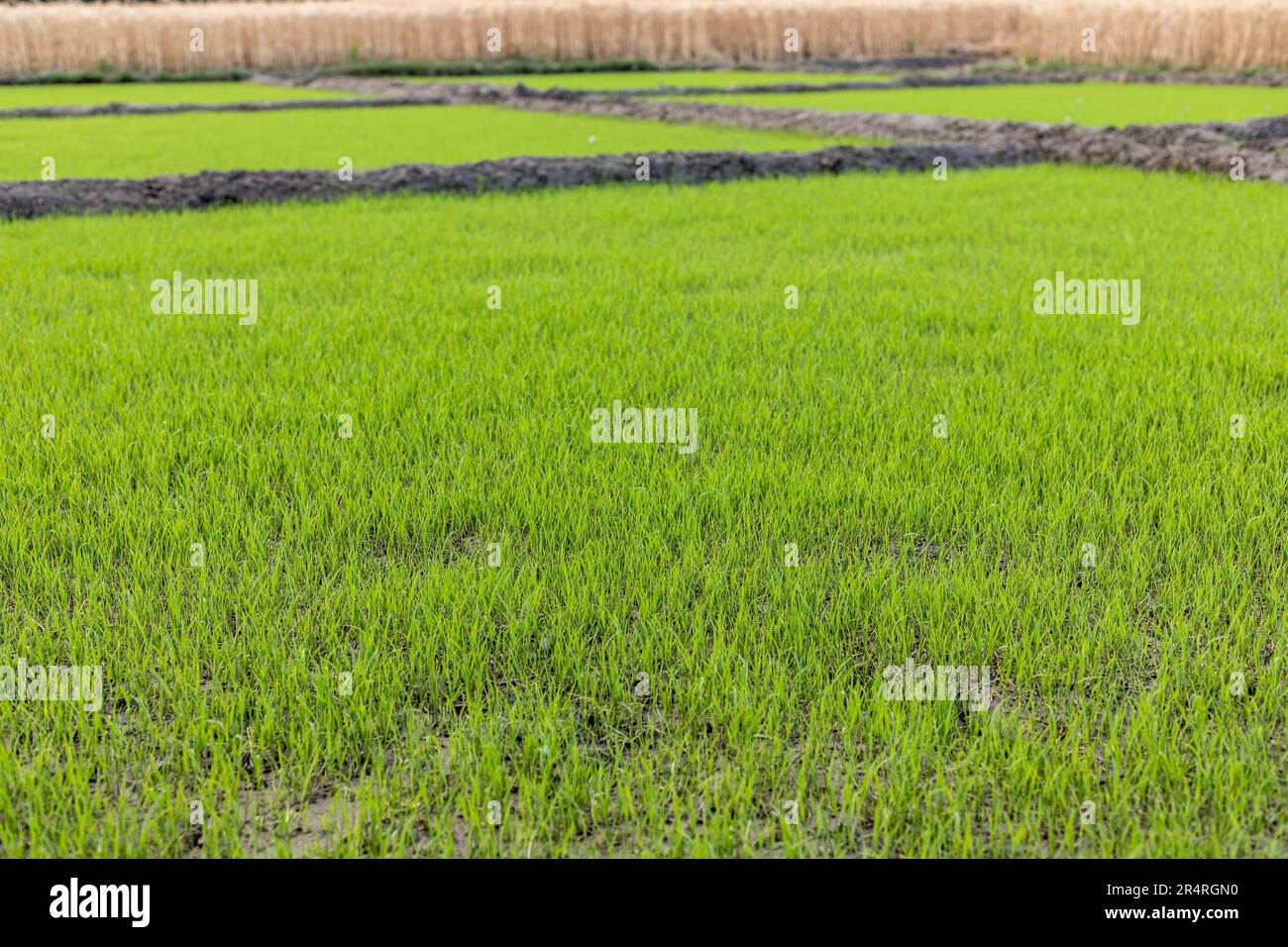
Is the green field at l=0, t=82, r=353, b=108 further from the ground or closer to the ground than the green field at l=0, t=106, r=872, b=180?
further from the ground

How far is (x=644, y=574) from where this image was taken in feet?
10.1

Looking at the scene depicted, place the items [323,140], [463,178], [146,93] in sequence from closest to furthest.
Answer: [463,178] → [323,140] → [146,93]

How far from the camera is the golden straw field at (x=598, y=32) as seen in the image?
2470 centimetres

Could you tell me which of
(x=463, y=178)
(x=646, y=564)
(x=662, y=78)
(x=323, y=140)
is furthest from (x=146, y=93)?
(x=646, y=564)

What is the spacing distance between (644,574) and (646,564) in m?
0.06

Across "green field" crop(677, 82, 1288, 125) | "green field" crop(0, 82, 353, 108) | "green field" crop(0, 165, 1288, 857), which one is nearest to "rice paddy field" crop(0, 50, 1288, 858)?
"green field" crop(0, 165, 1288, 857)

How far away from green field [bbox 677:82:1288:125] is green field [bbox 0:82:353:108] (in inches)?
375

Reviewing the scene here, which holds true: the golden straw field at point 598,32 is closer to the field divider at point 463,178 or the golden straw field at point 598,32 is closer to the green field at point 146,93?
the green field at point 146,93

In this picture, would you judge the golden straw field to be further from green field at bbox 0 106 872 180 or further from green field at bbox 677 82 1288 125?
green field at bbox 0 106 872 180

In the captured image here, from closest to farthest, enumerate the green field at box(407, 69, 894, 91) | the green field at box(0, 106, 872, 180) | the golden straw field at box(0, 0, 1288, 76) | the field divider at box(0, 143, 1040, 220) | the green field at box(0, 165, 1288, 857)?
the green field at box(0, 165, 1288, 857)
the field divider at box(0, 143, 1040, 220)
the green field at box(0, 106, 872, 180)
the golden straw field at box(0, 0, 1288, 76)
the green field at box(407, 69, 894, 91)

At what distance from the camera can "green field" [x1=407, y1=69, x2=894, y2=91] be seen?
986 inches

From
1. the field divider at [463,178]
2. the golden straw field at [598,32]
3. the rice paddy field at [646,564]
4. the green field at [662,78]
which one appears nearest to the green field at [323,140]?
the field divider at [463,178]

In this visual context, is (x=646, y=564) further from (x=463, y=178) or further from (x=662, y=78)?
(x=662, y=78)
